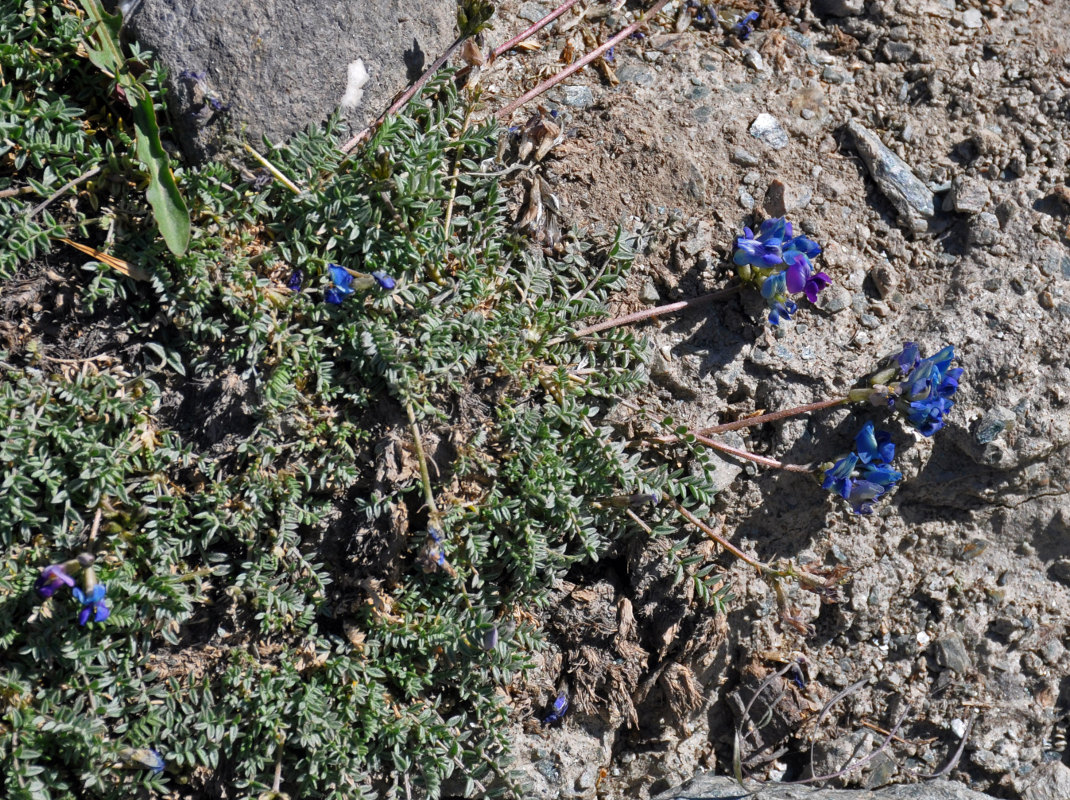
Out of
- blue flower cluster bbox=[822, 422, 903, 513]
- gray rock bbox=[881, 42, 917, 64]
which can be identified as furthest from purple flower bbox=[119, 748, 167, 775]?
gray rock bbox=[881, 42, 917, 64]

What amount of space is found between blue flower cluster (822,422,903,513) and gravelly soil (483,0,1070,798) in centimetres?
15

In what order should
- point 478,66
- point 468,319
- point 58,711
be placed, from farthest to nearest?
point 478,66, point 468,319, point 58,711

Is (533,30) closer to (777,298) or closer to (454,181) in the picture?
(454,181)

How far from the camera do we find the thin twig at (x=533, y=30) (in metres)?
4.11

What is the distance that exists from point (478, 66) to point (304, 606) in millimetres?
2281

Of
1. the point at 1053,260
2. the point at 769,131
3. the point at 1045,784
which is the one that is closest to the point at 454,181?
the point at 769,131

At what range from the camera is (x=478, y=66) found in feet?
12.8

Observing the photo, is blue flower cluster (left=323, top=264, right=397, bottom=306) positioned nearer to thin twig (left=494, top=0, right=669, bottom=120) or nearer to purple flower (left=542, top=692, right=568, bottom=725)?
thin twig (left=494, top=0, right=669, bottom=120)

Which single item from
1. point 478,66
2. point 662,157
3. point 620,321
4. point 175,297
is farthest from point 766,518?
point 175,297

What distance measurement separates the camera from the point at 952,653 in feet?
13.4

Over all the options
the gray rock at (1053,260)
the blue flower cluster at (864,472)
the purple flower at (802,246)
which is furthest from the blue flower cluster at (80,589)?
the gray rock at (1053,260)

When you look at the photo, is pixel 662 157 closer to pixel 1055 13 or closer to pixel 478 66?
pixel 478 66

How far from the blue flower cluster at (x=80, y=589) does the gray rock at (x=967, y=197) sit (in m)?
3.81

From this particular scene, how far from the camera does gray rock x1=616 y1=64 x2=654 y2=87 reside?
4270mm
